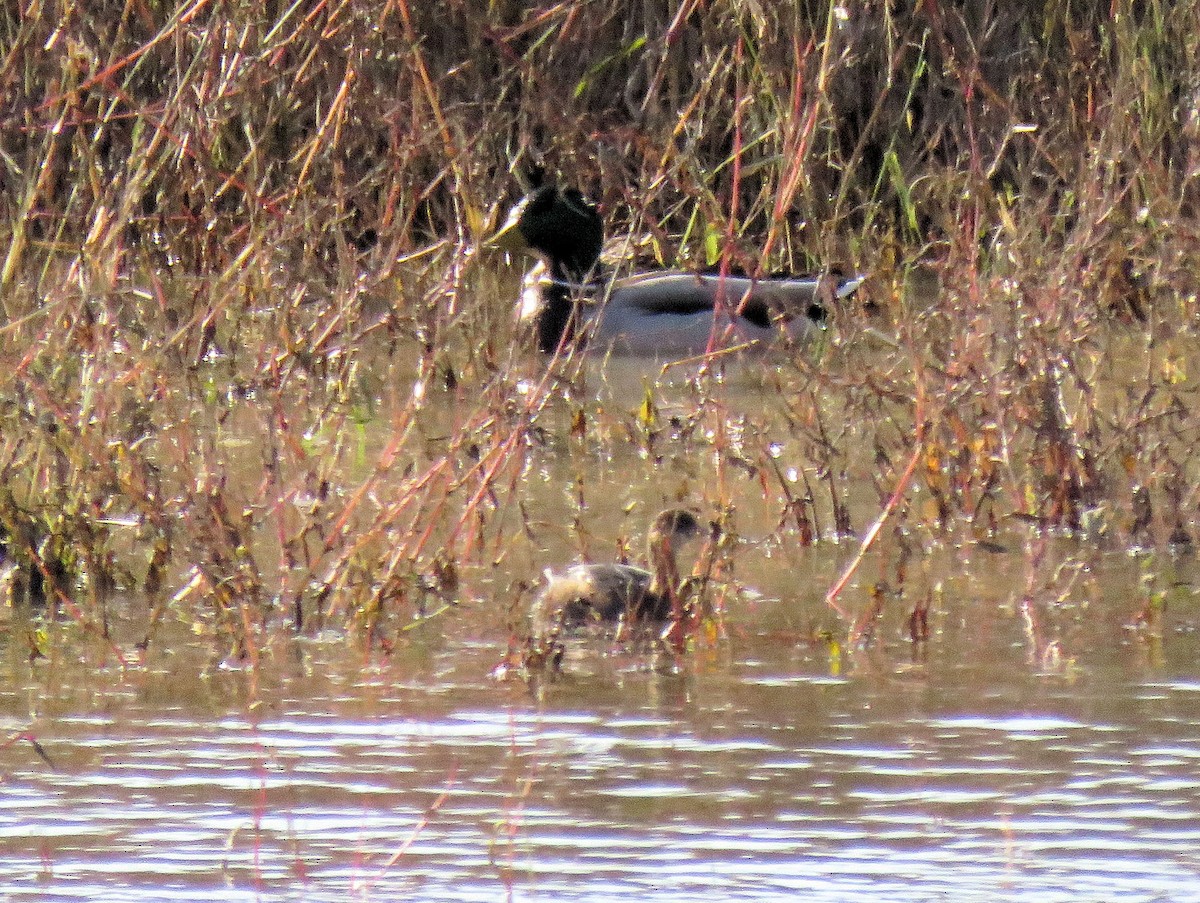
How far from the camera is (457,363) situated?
24.6ft

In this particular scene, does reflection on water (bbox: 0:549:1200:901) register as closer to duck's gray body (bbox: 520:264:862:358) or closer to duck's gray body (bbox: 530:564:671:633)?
duck's gray body (bbox: 530:564:671:633)

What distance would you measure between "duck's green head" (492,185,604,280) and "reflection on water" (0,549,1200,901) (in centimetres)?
394

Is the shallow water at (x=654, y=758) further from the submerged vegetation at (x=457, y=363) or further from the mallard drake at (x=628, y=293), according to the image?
the mallard drake at (x=628, y=293)

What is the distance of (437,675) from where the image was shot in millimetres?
4359

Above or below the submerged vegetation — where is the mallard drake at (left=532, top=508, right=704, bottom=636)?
below

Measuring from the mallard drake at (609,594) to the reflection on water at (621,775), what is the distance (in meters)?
0.10

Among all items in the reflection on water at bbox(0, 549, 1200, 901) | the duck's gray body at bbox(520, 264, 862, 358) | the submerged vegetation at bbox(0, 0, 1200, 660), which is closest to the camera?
the reflection on water at bbox(0, 549, 1200, 901)

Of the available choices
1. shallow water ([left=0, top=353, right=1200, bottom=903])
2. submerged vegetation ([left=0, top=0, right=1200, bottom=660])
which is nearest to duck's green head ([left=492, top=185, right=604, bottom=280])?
submerged vegetation ([left=0, top=0, right=1200, bottom=660])

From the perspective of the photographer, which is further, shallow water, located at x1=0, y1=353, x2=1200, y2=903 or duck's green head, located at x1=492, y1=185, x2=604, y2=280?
duck's green head, located at x1=492, y1=185, x2=604, y2=280

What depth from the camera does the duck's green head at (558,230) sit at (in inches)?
334

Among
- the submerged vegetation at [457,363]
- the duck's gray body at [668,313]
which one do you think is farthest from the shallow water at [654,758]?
the duck's gray body at [668,313]

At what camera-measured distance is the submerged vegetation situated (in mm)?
4777

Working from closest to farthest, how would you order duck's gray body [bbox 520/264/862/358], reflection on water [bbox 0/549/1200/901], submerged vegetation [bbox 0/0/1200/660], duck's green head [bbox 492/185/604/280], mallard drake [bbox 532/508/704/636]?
reflection on water [bbox 0/549/1200/901] → mallard drake [bbox 532/508/704/636] → submerged vegetation [bbox 0/0/1200/660] → duck's gray body [bbox 520/264/862/358] → duck's green head [bbox 492/185/604/280]

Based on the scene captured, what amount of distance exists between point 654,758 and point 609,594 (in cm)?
93
